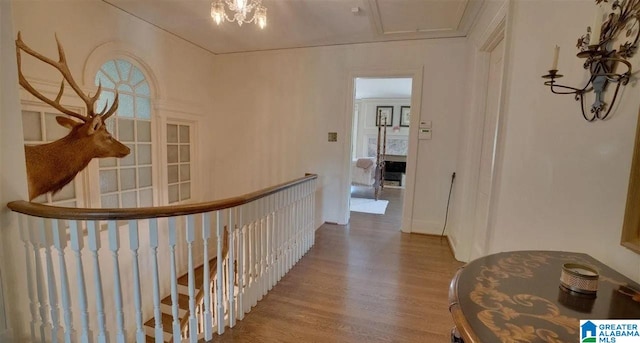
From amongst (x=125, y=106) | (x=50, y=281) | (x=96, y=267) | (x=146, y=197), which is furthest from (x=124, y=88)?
(x=96, y=267)

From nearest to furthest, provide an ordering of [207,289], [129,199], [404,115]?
[207,289] < [129,199] < [404,115]

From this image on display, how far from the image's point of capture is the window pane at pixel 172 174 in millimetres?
3824

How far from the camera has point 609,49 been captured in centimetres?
105

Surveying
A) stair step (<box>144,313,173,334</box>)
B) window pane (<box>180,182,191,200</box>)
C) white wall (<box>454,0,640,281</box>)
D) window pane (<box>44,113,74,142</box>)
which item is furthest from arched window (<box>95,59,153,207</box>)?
white wall (<box>454,0,640,281</box>)

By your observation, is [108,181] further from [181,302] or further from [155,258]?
[155,258]

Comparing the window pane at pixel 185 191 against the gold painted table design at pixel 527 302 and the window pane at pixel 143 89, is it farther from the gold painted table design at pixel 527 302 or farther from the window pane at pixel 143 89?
the gold painted table design at pixel 527 302

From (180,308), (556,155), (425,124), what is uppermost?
(425,124)

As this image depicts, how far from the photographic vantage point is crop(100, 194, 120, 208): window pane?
300 cm

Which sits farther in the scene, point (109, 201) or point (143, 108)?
point (143, 108)

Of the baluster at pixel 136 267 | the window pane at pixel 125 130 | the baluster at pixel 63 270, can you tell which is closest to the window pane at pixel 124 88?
the window pane at pixel 125 130

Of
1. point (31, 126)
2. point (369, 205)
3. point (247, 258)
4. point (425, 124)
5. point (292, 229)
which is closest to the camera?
point (247, 258)

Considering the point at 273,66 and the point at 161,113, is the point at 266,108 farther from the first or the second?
the point at 161,113

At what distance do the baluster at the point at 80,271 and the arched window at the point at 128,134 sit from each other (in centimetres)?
187

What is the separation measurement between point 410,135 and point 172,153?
10.8ft
